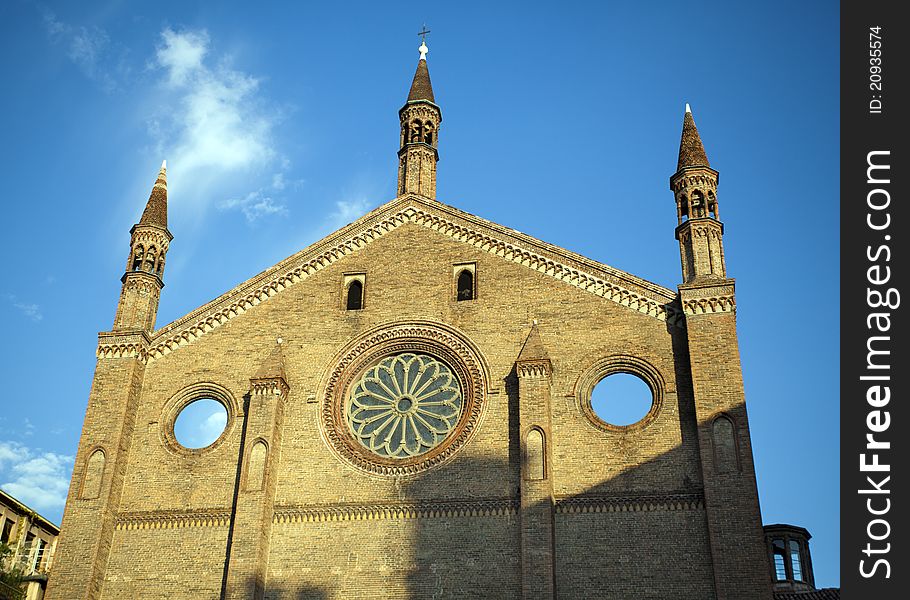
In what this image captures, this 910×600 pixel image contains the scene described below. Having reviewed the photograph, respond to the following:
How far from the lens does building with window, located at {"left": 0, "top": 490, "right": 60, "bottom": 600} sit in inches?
1289

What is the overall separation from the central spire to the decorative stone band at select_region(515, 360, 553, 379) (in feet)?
28.0

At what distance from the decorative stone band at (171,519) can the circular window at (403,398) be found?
378 centimetres

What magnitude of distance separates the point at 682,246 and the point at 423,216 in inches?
338

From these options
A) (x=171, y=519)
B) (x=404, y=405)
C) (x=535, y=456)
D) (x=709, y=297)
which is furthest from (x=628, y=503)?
(x=171, y=519)

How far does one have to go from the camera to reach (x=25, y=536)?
3575cm

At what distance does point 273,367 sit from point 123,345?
517cm

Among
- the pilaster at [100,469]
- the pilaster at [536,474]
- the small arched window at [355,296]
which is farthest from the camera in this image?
the small arched window at [355,296]

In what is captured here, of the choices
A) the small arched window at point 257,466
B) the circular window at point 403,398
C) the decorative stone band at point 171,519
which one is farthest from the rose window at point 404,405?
the decorative stone band at point 171,519

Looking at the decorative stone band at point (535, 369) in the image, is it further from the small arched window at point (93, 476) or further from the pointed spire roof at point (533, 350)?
the small arched window at point (93, 476)

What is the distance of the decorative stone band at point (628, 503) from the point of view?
27234mm

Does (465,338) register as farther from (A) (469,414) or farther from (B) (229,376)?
(B) (229,376)

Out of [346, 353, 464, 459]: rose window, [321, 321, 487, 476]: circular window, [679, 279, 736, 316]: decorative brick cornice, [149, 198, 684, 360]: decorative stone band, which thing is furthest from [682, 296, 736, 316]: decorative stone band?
[346, 353, 464, 459]: rose window

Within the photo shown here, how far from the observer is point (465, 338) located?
31.3 metres

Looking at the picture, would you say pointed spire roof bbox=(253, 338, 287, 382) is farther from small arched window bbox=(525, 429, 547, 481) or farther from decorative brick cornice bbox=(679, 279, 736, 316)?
decorative brick cornice bbox=(679, 279, 736, 316)
